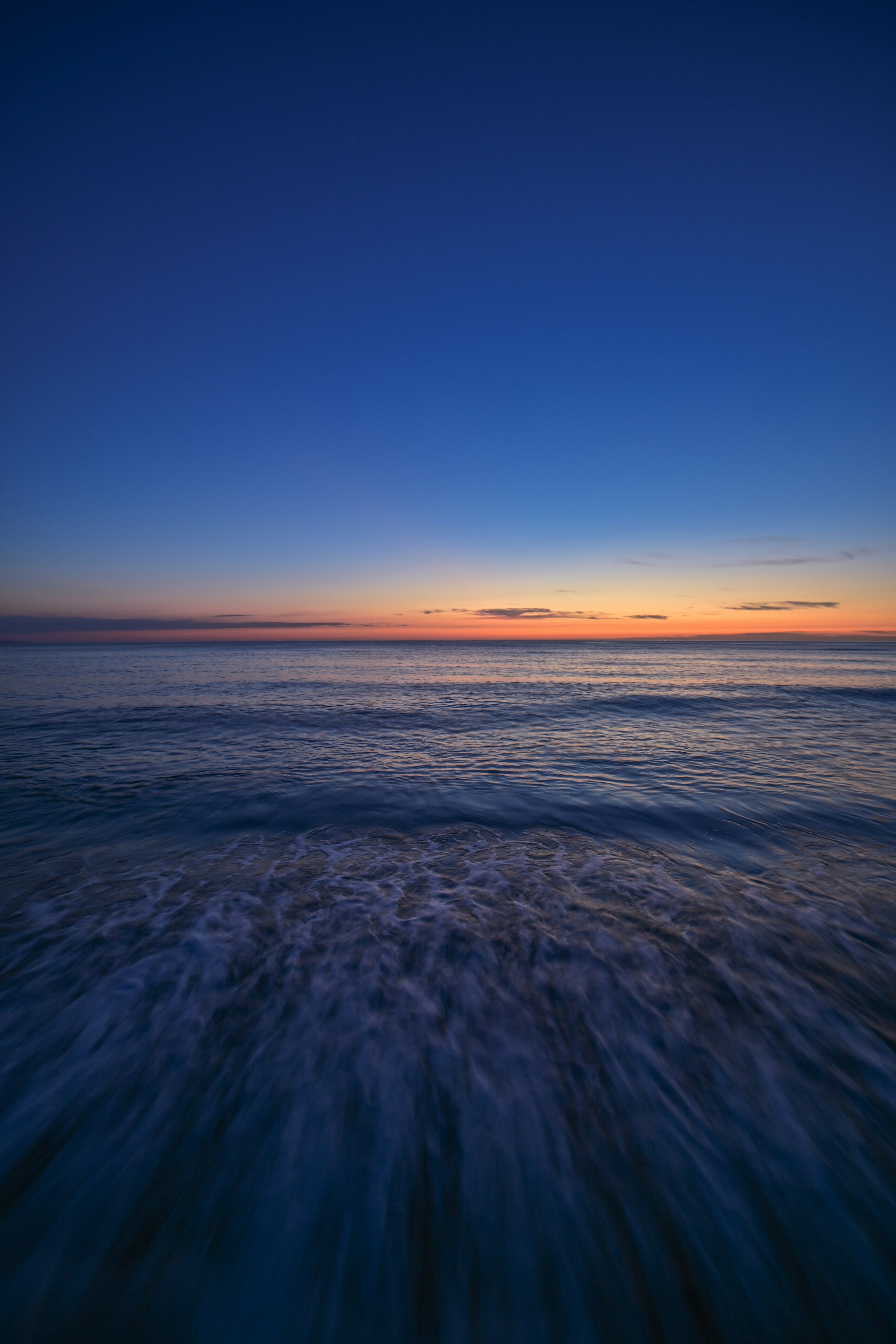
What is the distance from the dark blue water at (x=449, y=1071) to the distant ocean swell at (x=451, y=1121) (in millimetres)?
18

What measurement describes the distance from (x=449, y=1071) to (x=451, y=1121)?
1.20 feet

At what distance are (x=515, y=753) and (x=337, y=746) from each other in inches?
209

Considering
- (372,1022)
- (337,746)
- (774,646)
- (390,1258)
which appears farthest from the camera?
(774,646)

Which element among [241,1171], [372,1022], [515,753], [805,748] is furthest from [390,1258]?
[805,748]

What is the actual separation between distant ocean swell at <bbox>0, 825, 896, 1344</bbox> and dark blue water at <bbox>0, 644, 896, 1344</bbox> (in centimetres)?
2

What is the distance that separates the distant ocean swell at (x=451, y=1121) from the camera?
2346 mm

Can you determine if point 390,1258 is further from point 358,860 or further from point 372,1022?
point 358,860

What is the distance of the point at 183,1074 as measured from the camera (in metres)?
3.50

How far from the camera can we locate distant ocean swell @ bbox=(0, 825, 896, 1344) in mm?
2346

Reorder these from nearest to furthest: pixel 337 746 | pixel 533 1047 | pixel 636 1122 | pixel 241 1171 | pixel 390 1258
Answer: pixel 390 1258, pixel 241 1171, pixel 636 1122, pixel 533 1047, pixel 337 746

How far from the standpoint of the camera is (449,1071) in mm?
3559

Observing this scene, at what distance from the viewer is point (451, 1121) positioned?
3.20 m

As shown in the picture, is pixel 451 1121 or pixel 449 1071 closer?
pixel 451 1121

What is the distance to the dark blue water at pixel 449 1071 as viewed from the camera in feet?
7.81
